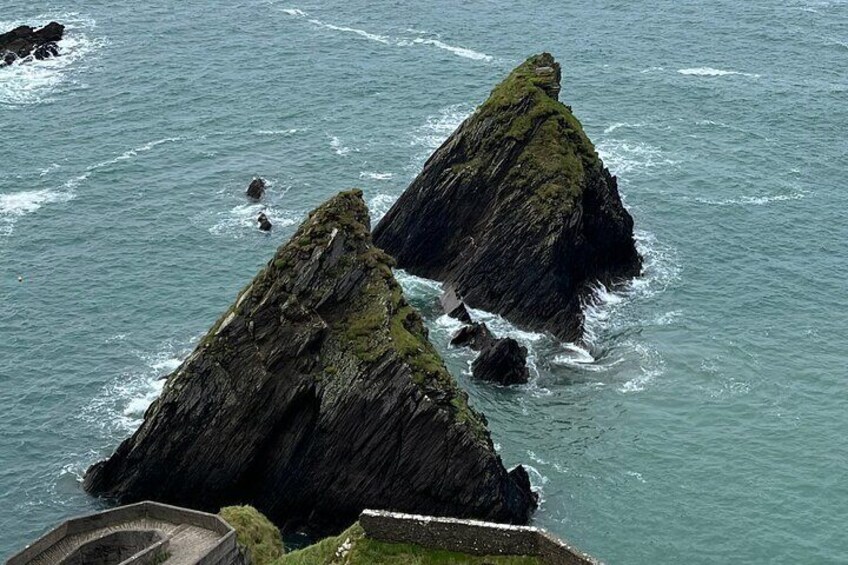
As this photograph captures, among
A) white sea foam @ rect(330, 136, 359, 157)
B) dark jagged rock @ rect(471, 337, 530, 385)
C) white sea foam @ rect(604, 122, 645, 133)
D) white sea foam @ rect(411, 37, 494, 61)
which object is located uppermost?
white sea foam @ rect(411, 37, 494, 61)

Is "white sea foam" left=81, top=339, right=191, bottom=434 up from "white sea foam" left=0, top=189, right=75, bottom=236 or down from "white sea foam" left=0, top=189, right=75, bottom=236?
down

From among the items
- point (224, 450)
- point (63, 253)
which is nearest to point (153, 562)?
point (224, 450)

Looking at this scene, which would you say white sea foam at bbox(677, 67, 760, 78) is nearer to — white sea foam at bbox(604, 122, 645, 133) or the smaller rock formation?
white sea foam at bbox(604, 122, 645, 133)

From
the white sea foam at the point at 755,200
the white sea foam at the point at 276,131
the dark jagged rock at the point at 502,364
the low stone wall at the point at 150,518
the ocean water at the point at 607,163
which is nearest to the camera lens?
the low stone wall at the point at 150,518

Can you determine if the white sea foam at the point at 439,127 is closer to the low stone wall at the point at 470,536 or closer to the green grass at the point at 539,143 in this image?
the green grass at the point at 539,143

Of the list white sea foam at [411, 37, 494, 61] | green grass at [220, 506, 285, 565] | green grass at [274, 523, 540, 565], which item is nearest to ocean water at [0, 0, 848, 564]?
white sea foam at [411, 37, 494, 61]

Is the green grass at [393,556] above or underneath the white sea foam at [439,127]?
above

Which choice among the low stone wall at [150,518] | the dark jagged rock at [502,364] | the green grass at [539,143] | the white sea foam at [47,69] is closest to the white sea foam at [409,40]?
the white sea foam at [47,69]

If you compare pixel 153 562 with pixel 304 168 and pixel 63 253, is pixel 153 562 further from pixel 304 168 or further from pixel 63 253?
pixel 304 168
